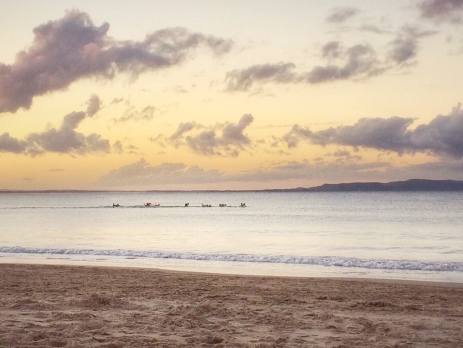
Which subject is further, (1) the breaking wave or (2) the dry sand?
(1) the breaking wave

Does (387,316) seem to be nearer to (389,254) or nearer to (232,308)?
(232,308)

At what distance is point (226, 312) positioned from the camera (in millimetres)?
9180

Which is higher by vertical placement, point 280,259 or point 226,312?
point 226,312

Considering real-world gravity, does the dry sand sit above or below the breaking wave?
above

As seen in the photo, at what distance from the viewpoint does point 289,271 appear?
1723 centimetres

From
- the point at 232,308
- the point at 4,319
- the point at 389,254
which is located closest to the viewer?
the point at 4,319

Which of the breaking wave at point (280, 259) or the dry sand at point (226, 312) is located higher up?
the dry sand at point (226, 312)

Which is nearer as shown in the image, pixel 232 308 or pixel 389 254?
pixel 232 308

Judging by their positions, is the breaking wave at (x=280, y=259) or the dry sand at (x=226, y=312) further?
the breaking wave at (x=280, y=259)

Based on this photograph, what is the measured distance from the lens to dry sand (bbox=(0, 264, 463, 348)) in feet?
23.7

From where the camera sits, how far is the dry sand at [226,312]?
7234 mm

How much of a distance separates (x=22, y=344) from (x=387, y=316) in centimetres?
614

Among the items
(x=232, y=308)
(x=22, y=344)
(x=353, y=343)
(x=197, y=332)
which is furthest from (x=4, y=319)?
(x=353, y=343)

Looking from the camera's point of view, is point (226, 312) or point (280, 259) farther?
point (280, 259)
